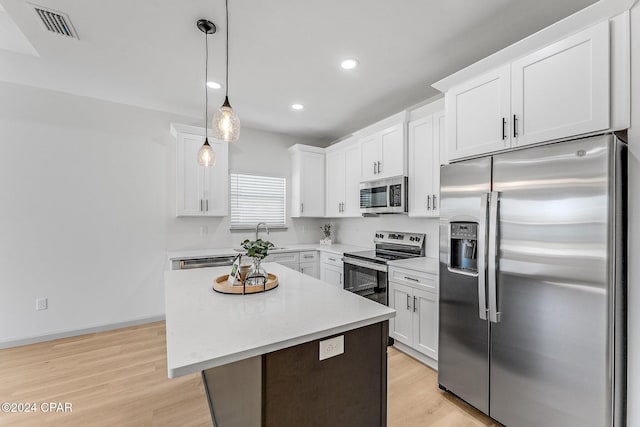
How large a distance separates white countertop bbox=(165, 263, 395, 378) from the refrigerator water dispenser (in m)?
0.93

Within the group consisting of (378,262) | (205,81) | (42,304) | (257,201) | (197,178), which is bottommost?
(42,304)

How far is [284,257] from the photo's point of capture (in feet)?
13.0

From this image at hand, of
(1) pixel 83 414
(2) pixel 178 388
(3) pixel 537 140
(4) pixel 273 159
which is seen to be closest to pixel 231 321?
(2) pixel 178 388

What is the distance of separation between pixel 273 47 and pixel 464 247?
219 cm

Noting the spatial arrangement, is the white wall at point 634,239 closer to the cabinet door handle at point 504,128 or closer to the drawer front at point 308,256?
the cabinet door handle at point 504,128

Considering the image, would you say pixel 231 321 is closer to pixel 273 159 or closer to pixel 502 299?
pixel 502 299

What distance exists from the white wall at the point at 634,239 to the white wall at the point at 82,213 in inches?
166

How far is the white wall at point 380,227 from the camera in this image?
10.6 feet

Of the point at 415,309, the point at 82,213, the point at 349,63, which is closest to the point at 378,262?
the point at 415,309

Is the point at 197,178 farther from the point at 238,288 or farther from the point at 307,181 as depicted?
the point at 238,288

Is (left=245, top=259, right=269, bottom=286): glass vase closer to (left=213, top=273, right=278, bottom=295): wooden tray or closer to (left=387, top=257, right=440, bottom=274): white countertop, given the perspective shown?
(left=213, top=273, right=278, bottom=295): wooden tray

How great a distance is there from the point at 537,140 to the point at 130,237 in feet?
14.1

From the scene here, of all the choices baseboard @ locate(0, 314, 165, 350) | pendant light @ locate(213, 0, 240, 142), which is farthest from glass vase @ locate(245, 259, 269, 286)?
baseboard @ locate(0, 314, 165, 350)

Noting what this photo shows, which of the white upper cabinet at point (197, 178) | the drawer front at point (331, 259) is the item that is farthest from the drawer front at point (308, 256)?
the white upper cabinet at point (197, 178)
